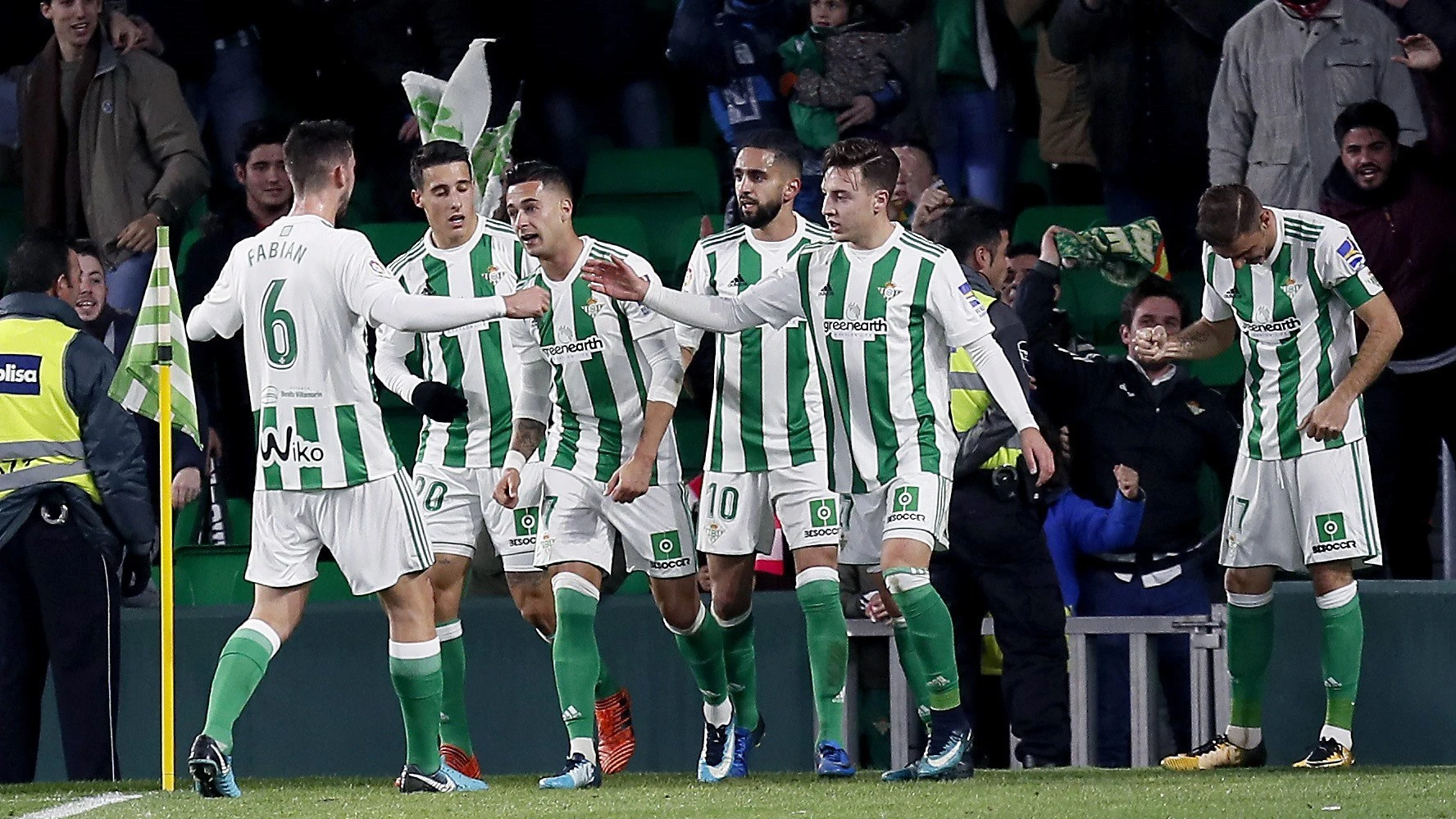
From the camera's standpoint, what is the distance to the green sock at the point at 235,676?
23.2 ft

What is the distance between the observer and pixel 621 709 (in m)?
8.82

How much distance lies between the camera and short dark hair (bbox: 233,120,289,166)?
1056 centimetres

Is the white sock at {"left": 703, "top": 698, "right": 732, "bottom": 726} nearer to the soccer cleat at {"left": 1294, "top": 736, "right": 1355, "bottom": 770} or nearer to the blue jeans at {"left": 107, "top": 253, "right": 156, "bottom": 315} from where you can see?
the soccer cleat at {"left": 1294, "top": 736, "right": 1355, "bottom": 770}

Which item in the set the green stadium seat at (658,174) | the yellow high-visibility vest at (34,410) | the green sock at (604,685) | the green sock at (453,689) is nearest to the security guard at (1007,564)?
the green sock at (604,685)

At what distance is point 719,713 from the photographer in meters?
8.33

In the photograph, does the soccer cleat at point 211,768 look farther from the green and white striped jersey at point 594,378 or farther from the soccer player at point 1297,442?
the soccer player at point 1297,442

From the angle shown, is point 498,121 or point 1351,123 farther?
point 498,121

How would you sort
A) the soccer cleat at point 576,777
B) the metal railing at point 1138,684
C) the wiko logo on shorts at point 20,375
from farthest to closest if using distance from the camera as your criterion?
the metal railing at point 1138,684 → the wiko logo on shorts at point 20,375 → the soccer cleat at point 576,777

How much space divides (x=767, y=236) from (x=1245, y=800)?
2673 millimetres

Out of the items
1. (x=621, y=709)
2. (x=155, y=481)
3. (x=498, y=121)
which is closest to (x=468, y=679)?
(x=621, y=709)

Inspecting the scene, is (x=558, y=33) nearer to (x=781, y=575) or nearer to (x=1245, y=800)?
(x=781, y=575)

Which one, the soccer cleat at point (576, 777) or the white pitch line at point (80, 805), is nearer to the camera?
the white pitch line at point (80, 805)

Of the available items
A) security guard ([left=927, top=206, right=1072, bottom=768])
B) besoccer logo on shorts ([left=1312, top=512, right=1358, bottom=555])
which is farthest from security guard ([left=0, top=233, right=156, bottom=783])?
besoccer logo on shorts ([left=1312, top=512, right=1358, bottom=555])

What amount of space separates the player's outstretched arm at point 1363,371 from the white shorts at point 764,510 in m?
1.67
